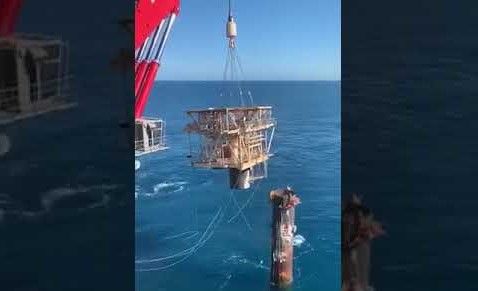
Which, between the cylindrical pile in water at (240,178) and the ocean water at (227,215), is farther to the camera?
the ocean water at (227,215)

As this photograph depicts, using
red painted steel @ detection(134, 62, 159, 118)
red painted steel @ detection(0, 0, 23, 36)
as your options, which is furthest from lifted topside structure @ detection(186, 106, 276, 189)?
red painted steel @ detection(0, 0, 23, 36)

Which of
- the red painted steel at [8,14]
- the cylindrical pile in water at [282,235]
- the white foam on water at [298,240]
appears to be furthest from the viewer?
the white foam on water at [298,240]

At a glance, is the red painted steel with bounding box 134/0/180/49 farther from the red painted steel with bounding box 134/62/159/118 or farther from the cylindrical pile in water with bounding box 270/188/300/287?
the cylindrical pile in water with bounding box 270/188/300/287

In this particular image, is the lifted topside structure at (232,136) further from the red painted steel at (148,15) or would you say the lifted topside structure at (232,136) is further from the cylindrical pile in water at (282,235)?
the red painted steel at (148,15)
